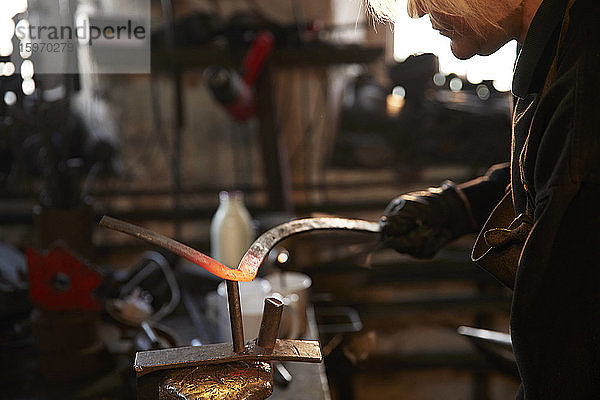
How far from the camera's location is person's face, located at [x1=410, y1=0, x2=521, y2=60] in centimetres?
80

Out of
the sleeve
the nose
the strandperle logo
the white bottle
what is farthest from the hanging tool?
the nose

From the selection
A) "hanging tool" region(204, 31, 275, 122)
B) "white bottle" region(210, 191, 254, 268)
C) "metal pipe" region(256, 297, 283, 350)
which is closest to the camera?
"metal pipe" region(256, 297, 283, 350)

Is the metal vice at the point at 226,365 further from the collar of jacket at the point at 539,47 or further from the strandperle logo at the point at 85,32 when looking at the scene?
the strandperle logo at the point at 85,32

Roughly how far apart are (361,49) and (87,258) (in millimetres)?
1886

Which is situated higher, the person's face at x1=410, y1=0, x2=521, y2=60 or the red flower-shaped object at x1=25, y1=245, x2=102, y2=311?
the person's face at x1=410, y1=0, x2=521, y2=60

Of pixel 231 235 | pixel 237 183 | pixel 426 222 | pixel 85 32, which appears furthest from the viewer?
pixel 237 183

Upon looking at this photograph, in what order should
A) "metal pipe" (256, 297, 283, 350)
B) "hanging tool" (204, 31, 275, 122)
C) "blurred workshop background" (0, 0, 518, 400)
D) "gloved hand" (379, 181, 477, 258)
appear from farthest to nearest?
"hanging tool" (204, 31, 275, 122) → "blurred workshop background" (0, 0, 518, 400) → "gloved hand" (379, 181, 477, 258) → "metal pipe" (256, 297, 283, 350)

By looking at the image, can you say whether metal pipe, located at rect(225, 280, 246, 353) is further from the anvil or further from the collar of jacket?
the collar of jacket

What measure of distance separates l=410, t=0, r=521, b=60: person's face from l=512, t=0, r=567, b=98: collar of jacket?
0.05m

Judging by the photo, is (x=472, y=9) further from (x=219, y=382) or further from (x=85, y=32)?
(x=85, y=32)

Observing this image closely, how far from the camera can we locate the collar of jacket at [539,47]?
733mm

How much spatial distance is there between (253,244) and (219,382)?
0.22 m

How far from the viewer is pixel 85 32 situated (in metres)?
1.31

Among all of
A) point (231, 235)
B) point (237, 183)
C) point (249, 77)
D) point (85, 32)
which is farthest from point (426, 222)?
point (237, 183)
